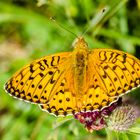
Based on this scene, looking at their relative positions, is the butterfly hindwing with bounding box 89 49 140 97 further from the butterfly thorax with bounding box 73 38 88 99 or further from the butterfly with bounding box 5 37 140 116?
the butterfly thorax with bounding box 73 38 88 99

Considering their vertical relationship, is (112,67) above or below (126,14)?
below

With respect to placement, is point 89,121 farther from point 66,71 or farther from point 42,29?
point 42,29

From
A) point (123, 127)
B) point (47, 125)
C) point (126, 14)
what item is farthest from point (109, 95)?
point (126, 14)

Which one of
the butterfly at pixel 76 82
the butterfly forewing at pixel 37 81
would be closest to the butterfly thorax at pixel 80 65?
the butterfly at pixel 76 82

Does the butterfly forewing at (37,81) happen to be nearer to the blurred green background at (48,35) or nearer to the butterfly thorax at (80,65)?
the butterfly thorax at (80,65)

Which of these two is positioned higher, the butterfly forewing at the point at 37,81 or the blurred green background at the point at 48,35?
the blurred green background at the point at 48,35

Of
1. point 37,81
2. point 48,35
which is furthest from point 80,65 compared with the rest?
point 48,35

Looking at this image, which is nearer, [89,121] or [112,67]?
[112,67]
